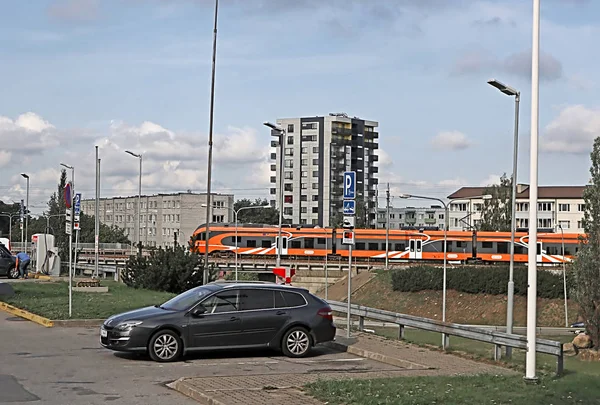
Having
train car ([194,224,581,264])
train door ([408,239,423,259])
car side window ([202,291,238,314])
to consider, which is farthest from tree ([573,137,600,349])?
train door ([408,239,423,259])

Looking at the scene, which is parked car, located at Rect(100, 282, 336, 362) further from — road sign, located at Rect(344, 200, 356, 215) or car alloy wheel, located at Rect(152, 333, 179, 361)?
road sign, located at Rect(344, 200, 356, 215)

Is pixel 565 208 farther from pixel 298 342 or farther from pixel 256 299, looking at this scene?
pixel 256 299

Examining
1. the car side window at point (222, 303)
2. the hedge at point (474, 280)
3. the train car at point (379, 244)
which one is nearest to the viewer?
the car side window at point (222, 303)

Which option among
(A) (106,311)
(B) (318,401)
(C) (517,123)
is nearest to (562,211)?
(C) (517,123)

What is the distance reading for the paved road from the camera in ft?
37.5

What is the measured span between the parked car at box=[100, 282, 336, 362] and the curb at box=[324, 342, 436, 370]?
69cm

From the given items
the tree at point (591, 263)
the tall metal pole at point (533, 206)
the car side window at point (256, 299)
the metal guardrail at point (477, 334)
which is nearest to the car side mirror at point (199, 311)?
the car side window at point (256, 299)

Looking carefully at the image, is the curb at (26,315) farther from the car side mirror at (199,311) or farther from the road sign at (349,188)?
the road sign at (349,188)

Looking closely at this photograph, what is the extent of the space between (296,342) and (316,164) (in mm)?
124966

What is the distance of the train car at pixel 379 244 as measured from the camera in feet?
255

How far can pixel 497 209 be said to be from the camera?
100 m

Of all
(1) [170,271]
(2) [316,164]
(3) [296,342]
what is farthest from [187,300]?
(2) [316,164]

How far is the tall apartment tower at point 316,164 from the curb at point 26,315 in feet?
374

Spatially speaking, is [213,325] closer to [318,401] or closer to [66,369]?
[66,369]
